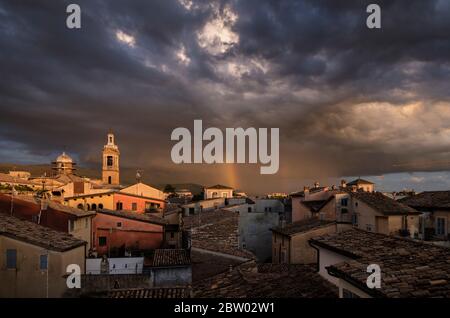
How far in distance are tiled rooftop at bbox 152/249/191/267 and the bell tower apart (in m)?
64.7

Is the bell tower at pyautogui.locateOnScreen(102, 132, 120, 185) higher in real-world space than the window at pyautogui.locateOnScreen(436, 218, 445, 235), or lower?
higher

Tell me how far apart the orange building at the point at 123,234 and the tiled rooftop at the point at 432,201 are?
24.3 metres

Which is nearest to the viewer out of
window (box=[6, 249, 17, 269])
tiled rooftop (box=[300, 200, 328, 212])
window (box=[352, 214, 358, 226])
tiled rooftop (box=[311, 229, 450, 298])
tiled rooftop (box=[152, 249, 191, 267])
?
tiled rooftop (box=[311, 229, 450, 298])

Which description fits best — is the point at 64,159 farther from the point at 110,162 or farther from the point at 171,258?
the point at 171,258

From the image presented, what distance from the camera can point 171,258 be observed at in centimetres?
2067

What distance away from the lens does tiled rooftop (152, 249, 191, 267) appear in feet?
64.5

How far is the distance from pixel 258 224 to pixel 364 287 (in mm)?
30321

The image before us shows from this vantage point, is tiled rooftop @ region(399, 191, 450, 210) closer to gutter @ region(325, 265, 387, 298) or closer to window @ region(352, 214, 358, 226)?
window @ region(352, 214, 358, 226)

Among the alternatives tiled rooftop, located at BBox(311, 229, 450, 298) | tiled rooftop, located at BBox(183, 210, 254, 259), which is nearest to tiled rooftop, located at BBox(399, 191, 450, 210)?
tiled rooftop, located at BBox(183, 210, 254, 259)

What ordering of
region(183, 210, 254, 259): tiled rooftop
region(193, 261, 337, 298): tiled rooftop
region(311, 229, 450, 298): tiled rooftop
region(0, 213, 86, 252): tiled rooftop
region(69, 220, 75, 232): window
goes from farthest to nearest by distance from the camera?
region(69, 220, 75, 232): window → region(183, 210, 254, 259): tiled rooftop → region(0, 213, 86, 252): tiled rooftop → region(193, 261, 337, 298): tiled rooftop → region(311, 229, 450, 298): tiled rooftop

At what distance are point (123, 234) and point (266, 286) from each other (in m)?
23.1

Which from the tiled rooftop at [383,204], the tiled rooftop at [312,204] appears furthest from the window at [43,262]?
the tiled rooftop at [312,204]

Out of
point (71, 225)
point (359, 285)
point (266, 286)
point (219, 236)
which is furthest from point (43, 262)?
point (359, 285)
